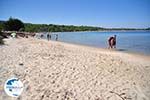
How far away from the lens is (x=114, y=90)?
16.9 ft

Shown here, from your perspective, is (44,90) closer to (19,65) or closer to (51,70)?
(51,70)

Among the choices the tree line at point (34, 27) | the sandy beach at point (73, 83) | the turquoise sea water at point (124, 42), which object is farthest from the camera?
the tree line at point (34, 27)

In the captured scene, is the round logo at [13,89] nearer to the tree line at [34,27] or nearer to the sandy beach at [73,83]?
the sandy beach at [73,83]

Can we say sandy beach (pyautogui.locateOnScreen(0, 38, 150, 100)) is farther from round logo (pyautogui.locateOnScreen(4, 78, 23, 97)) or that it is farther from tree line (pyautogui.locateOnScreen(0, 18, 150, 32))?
tree line (pyautogui.locateOnScreen(0, 18, 150, 32))

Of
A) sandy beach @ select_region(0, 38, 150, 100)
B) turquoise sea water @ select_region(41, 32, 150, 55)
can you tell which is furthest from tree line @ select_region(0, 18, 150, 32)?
sandy beach @ select_region(0, 38, 150, 100)

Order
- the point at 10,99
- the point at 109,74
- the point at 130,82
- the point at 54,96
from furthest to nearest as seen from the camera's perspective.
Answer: the point at 109,74 < the point at 130,82 < the point at 54,96 < the point at 10,99

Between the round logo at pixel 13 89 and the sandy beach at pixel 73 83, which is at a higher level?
the round logo at pixel 13 89

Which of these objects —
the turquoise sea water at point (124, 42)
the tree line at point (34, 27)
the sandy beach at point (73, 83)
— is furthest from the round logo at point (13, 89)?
the tree line at point (34, 27)

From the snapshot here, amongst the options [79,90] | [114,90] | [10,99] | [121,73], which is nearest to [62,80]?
[79,90]

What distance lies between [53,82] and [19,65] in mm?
1579

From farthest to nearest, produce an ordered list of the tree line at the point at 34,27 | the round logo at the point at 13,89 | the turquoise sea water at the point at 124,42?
the tree line at the point at 34,27, the turquoise sea water at the point at 124,42, the round logo at the point at 13,89

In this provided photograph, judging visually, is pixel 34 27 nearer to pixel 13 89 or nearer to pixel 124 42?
pixel 124 42

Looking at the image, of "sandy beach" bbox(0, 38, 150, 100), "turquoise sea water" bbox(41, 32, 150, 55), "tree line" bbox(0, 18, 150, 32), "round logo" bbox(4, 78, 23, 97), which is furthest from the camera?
"tree line" bbox(0, 18, 150, 32)

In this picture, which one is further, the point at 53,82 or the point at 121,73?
the point at 121,73
